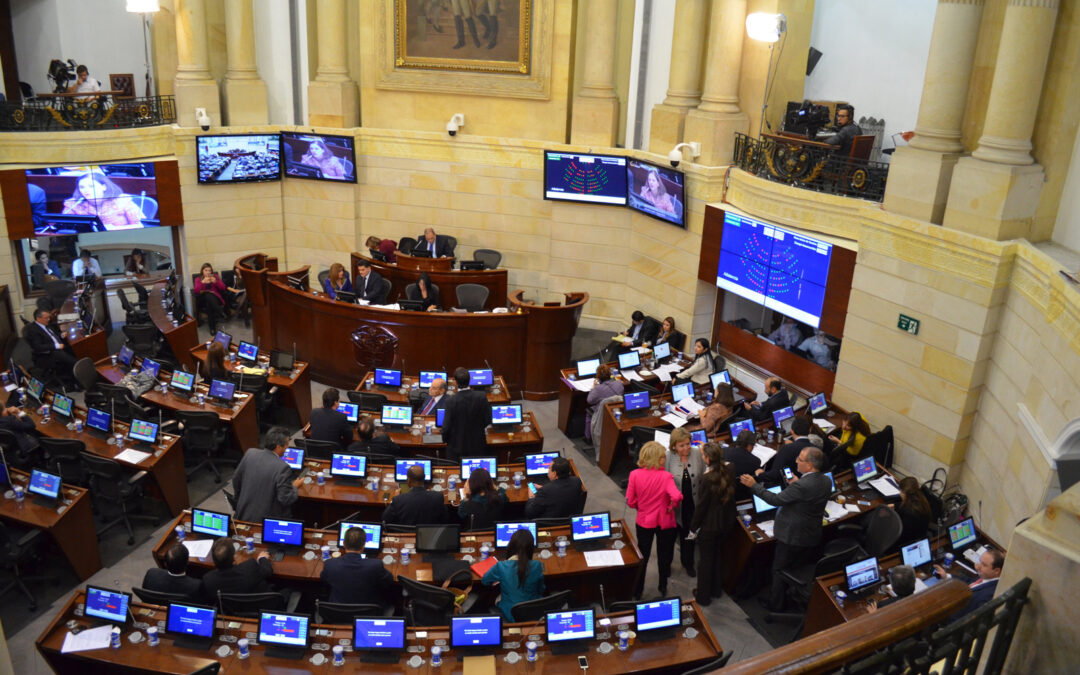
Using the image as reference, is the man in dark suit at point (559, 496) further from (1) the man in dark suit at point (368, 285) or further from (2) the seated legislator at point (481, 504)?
(1) the man in dark suit at point (368, 285)

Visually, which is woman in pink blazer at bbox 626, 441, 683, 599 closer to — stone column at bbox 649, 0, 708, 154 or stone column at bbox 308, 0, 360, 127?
stone column at bbox 649, 0, 708, 154

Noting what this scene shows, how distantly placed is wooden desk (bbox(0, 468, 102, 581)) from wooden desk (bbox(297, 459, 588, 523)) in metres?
1.92

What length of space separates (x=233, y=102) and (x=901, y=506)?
1246 cm

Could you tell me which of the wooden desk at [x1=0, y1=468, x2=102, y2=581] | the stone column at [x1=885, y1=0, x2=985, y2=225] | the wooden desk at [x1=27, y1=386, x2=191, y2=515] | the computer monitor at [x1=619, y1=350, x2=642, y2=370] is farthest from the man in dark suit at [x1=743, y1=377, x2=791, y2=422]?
the wooden desk at [x1=0, y1=468, x2=102, y2=581]

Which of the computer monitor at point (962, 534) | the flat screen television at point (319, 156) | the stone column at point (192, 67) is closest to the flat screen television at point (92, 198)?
the stone column at point (192, 67)

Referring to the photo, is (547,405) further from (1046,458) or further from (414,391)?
(1046,458)

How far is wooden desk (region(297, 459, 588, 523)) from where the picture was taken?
7.98m

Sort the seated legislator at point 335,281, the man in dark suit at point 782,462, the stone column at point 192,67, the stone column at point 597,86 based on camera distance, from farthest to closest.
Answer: the stone column at point 192,67 → the stone column at point 597,86 → the seated legislator at point 335,281 → the man in dark suit at point 782,462

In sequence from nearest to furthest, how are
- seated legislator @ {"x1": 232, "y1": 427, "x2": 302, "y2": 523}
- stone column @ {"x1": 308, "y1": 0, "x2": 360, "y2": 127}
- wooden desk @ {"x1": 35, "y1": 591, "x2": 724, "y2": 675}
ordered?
wooden desk @ {"x1": 35, "y1": 591, "x2": 724, "y2": 675}, seated legislator @ {"x1": 232, "y1": 427, "x2": 302, "y2": 523}, stone column @ {"x1": 308, "y1": 0, "x2": 360, "y2": 127}

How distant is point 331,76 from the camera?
15117 millimetres

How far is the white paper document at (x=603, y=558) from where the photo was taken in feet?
23.1

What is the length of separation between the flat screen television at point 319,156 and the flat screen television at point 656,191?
4.95m

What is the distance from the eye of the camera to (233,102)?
49.1ft

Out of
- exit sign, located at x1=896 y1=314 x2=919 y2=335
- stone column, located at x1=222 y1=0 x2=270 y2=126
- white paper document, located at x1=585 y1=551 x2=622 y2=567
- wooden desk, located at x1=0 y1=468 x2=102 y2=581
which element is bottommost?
wooden desk, located at x1=0 y1=468 x2=102 y2=581
